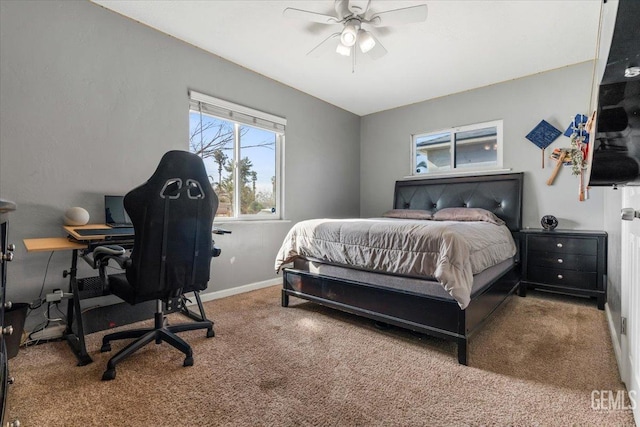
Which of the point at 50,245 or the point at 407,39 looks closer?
the point at 50,245

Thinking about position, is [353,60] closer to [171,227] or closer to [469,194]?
[469,194]

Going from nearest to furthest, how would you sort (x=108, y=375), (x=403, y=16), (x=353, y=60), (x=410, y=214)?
(x=108, y=375)
(x=403, y=16)
(x=353, y=60)
(x=410, y=214)

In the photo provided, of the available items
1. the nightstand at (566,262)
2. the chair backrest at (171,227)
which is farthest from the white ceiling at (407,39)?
the nightstand at (566,262)

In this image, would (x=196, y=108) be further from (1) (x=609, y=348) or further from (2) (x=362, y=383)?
(1) (x=609, y=348)

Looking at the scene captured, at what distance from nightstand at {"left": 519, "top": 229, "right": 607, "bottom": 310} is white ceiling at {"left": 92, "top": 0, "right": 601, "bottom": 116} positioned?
1791 millimetres

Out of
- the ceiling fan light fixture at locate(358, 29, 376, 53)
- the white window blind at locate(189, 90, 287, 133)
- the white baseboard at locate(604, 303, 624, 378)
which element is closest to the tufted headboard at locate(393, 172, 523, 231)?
the white baseboard at locate(604, 303, 624, 378)

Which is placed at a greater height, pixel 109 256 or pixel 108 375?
pixel 109 256

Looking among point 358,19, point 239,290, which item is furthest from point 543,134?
point 239,290

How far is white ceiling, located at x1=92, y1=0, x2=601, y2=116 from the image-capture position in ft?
7.63

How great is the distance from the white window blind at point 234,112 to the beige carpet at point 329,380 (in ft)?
6.68

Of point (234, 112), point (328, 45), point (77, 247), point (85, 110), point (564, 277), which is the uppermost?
point (328, 45)

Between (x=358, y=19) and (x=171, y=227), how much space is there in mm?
2040

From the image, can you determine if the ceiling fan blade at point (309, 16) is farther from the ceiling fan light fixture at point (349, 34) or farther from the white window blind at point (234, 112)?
the white window blind at point (234, 112)

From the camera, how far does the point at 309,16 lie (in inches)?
87.9
